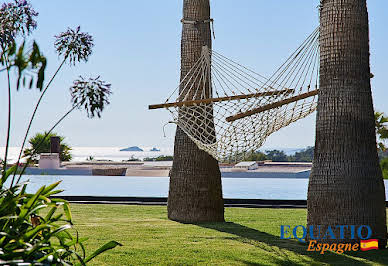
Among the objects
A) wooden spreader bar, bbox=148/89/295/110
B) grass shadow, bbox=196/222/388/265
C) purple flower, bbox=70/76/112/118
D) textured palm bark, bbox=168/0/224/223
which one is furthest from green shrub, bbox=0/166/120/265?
textured palm bark, bbox=168/0/224/223

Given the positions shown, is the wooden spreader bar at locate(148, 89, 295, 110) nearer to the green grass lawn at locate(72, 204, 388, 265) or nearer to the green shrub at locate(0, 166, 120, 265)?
the green grass lawn at locate(72, 204, 388, 265)

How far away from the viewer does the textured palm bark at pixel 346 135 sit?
4238 millimetres

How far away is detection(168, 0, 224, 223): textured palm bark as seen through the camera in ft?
19.8

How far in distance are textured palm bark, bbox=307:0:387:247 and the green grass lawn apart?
32cm

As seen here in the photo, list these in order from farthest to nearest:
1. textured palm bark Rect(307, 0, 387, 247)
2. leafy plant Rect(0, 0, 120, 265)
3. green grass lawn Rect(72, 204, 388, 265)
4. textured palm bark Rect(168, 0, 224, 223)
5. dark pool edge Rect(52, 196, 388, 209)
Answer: dark pool edge Rect(52, 196, 388, 209) < textured palm bark Rect(168, 0, 224, 223) < textured palm bark Rect(307, 0, 387, 247) < green grass lawn Rect(72, 204, 388, 265) < leafy plant Rect(0, 0, 120, 265)

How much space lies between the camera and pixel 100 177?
635 inches

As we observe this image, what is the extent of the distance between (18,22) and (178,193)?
97.1 inches

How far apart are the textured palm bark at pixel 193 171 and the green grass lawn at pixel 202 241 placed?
23 cm

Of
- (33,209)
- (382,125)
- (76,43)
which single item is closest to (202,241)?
(76,43)

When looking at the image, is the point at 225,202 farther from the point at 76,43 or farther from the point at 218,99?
the point at 76,43

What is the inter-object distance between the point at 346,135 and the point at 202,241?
Result: 1.43 m

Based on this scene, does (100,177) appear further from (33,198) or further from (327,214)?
(33,198)

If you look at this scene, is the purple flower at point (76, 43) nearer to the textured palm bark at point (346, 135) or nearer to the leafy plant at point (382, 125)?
the textured palm bark at point (346, 135)

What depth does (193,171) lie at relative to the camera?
238 inches
